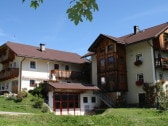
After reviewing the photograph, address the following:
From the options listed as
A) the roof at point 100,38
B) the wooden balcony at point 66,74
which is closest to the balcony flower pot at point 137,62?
the roof at point 100,38

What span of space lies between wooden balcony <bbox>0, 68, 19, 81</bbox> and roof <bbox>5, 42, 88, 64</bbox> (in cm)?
244

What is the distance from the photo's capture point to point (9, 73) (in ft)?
134

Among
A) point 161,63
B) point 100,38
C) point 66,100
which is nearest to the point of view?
point 66,100

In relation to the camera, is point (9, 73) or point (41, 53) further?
point (41, 53)

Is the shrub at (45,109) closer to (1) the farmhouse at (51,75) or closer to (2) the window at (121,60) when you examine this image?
(1) the farmhouse at (51,75)

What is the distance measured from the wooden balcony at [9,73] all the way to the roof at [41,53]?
2439 millimetres

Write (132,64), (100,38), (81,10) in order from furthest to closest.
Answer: (100,38), (132,64), (81,10)

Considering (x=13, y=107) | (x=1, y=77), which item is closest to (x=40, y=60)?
(x=1, y=77)

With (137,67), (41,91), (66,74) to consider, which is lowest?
(41,91)

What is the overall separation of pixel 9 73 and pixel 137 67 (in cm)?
1740

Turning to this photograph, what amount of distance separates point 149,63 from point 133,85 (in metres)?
3.74

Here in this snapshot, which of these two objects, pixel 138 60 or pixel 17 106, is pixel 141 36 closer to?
pixel 138 60

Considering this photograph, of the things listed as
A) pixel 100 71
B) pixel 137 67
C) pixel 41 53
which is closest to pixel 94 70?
pixel 100 71

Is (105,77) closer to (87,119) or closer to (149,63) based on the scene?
(149,63)
